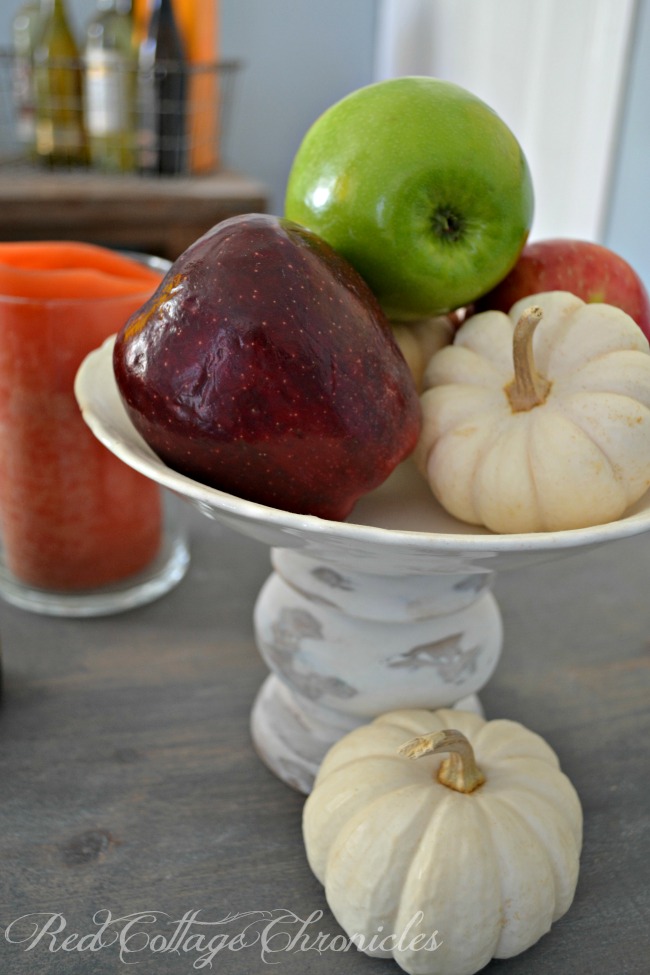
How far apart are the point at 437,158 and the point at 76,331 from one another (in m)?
0.26

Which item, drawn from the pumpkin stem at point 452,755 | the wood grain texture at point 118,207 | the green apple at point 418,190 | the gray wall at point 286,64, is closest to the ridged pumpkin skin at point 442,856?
the pumpkin stem at point 452,755

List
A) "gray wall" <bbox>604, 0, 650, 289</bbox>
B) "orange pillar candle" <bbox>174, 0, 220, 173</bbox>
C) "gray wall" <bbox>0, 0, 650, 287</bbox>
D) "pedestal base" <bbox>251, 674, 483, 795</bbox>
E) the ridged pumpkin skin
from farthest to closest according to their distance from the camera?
1. "gray wall" <bbox>0, 0, 650, 287</bbox>
2. "orange pillar candle" <bbox>174, 0, 220, 173</bbox>
3. "gray wall" <bbox>604, 0, 650, 289</bbox>
4. "pedestal base" <bbox>251, 674, 483, 795</bbox>
5. the ridged pumpkin skin

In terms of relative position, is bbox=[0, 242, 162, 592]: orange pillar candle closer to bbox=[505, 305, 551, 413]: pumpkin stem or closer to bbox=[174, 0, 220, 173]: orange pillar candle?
bbox=[505, 305, 551, 413]: pumpkin stem

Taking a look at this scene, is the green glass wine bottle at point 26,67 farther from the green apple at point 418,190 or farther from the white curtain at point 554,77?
the green apple at point 418,190

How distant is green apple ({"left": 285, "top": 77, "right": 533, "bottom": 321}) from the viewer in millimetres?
428

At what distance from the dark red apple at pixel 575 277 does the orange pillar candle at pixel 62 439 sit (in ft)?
0.80

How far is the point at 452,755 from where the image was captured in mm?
395

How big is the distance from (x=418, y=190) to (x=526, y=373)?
103 millimetres

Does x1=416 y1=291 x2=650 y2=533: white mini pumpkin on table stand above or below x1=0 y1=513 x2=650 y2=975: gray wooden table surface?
above

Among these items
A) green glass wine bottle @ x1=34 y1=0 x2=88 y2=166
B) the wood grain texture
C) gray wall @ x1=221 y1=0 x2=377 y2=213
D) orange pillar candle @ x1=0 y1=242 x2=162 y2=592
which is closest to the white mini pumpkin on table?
orange pillar candle @ x1=0 y1=242 x2=162 y2=592

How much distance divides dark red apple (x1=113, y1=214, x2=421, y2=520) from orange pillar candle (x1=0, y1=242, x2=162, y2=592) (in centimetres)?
17

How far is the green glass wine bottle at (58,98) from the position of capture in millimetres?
1682

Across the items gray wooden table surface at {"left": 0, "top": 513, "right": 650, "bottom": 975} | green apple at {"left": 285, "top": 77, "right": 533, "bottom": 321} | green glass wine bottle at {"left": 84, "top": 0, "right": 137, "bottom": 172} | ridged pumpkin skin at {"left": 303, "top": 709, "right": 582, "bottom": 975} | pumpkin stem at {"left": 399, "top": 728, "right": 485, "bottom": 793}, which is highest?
green apple at {"left": 285, "top": 77, "right": 533, "bottom": 321}

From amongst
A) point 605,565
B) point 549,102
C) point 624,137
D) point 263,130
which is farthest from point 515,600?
point 263,130
